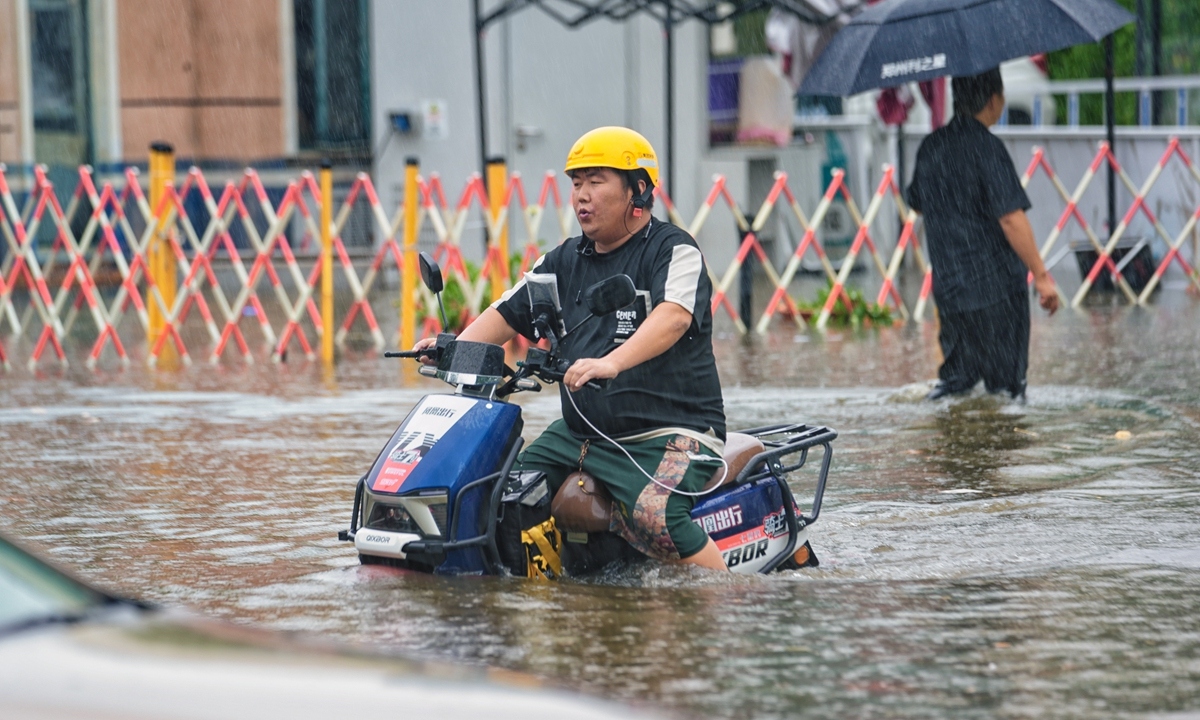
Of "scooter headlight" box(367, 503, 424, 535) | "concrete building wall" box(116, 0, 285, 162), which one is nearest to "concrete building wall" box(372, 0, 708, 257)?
"concrete building wall" box(116, 0, 285, 162)

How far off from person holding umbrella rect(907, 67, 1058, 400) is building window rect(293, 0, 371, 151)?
11.8 m

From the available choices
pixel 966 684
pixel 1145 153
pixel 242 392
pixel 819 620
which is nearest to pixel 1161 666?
pixel 966 684

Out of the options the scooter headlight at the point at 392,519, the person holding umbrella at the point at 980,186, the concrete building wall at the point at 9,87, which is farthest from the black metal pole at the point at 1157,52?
the scooter headlight at the point at 392,519

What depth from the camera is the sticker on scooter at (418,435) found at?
210 inches

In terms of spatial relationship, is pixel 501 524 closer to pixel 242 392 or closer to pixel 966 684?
pixel 966 684

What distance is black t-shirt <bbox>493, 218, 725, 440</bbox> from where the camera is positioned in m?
5.59

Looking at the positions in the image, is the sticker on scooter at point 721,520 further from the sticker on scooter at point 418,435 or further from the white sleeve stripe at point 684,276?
the sticker on scooter at point 418,435

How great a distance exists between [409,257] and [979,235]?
18.7 ft

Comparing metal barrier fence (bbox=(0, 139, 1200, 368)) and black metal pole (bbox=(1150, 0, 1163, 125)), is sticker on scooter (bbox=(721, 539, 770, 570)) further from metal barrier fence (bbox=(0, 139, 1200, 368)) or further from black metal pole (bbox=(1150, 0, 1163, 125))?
black metal pole (bbox=(1150, 0, 1163, 125))

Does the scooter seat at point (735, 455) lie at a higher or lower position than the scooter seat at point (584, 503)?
higher

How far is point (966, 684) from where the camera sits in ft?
14.8

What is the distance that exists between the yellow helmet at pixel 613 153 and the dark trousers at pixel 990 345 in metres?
4.50

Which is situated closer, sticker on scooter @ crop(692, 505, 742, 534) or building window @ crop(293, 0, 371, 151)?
A: sticker on scooter @ crop(692, 505, 742, 534)

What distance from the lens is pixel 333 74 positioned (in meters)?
20.7
